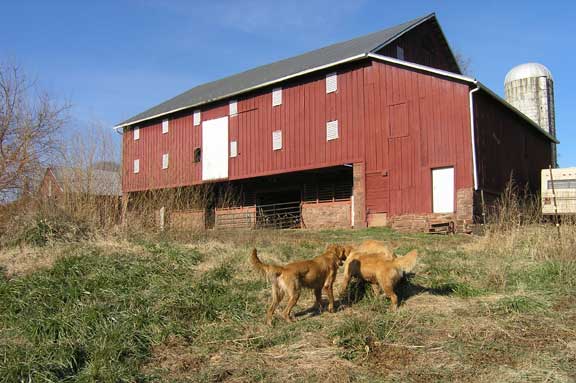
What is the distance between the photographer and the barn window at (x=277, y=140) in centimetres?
2498

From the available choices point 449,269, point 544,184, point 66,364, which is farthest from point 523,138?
point 66,364

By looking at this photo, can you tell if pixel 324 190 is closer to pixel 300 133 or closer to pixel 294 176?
pixel 294 176

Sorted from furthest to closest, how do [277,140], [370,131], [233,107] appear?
[233,107] → [277,140] → [370,131]

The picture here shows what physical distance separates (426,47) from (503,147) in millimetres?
8036

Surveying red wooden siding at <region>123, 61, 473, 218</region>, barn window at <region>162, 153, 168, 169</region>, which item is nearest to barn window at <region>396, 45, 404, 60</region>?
red wooden siding at <region>123, 61, 473, 218</region>

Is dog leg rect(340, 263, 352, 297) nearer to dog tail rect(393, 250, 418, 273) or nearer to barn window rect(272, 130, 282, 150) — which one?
dog tail rect(393, 250, 418, 273)

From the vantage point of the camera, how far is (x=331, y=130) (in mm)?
23016

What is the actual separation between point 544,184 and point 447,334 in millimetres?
19915

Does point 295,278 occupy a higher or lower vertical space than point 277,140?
lower

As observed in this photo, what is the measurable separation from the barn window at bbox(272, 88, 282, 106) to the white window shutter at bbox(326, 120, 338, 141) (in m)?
3.44

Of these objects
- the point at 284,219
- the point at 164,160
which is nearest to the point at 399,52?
the point at 284,219

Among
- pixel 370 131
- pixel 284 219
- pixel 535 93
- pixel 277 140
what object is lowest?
pixel 284 219

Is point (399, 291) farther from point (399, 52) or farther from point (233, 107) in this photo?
point (233, 107)

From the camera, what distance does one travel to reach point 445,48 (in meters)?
28.8
